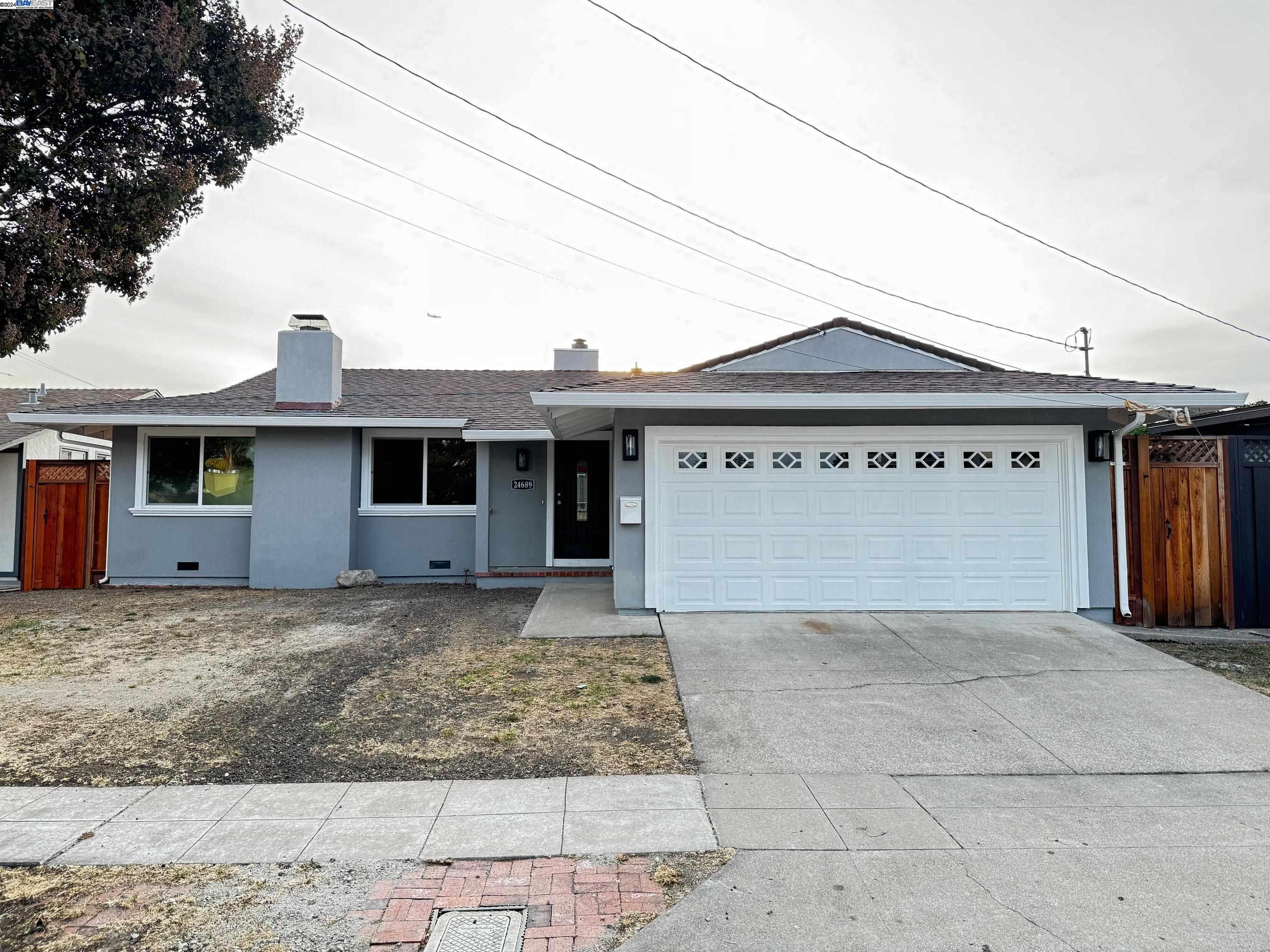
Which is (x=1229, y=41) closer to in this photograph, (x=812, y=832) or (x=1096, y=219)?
(x=1096, y=219)

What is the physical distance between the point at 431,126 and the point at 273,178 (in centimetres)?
311

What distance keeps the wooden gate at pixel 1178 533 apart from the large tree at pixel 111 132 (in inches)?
472

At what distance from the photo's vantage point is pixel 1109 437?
317 inches

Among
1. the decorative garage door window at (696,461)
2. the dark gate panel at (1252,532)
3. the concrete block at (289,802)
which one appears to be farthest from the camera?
the decorative garage door window at (696,461)

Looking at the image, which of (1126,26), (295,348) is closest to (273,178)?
(295,348)

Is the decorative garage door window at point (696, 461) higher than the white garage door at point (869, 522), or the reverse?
the decorative garage door window at point (696, 461)

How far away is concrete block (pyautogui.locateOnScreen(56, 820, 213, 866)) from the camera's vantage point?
318 cm

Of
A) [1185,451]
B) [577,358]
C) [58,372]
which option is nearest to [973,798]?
[1185,451]

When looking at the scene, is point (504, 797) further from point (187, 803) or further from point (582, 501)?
point (582, 501)

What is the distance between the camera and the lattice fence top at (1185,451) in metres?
7.88

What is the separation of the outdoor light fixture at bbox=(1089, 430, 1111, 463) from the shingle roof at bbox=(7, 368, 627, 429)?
564cm

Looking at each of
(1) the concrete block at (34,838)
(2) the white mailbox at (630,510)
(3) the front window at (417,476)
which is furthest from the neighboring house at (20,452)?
(1) the concrete block at (34,838)

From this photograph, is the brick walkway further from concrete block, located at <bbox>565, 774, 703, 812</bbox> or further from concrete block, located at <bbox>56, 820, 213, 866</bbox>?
concrete block, located at <bbox>56, 820, 213, 866</bbox>

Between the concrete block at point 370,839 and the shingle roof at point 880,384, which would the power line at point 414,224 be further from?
the concrete block at point 370,839
